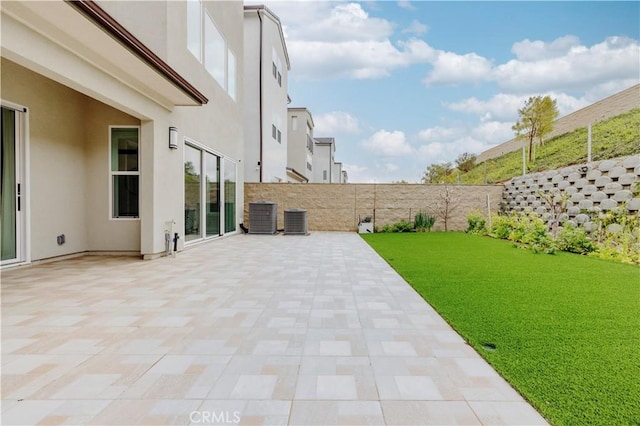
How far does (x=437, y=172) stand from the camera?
93.4ft

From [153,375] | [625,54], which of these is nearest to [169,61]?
[153,375]

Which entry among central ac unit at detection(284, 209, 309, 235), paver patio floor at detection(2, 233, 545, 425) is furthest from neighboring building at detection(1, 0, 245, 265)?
central ac unit at detection(284, 209, 309, 235)

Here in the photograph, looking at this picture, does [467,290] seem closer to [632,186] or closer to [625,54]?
[632,186]

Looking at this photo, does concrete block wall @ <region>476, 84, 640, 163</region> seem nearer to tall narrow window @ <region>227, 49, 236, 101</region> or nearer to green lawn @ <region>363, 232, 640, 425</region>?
green lawn @ <region>363, 232, 640, 425</region>

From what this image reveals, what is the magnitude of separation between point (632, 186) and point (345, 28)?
1064 centimetres

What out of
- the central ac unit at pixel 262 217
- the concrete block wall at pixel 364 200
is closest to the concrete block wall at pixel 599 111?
the concrete block wall at pixel 364 200

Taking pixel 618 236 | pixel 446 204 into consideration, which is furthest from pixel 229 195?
pixel 618 236

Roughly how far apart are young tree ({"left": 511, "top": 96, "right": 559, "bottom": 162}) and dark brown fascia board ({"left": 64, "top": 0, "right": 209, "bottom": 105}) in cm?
1514

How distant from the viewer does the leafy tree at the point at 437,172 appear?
26772 mm

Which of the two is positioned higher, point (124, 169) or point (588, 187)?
point (124, 169)

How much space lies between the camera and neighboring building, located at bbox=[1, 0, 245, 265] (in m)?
3.91

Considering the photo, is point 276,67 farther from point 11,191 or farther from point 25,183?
point 11,191

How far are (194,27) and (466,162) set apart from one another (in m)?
22.4

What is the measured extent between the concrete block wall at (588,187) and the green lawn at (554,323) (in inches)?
73.3
